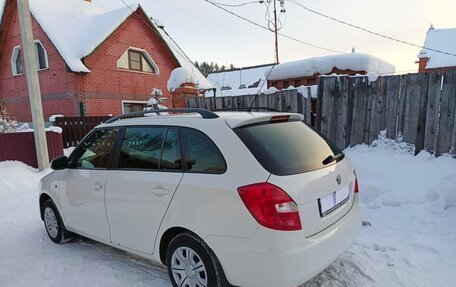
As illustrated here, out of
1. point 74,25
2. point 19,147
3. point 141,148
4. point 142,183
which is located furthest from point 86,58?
point 142,183

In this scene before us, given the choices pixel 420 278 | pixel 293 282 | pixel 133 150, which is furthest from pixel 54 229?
pixel 420 278

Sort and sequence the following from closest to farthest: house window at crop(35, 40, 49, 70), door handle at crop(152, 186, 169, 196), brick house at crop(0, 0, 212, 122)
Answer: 1. door handle at crop(152, 186, 169, 196)
2. brick house at crop(0, 0, 212, 122)
3. house window at crop(35, 40, 49, 70)

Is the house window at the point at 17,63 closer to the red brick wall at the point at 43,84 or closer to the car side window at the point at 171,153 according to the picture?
the red brick wall at the point at 43,84

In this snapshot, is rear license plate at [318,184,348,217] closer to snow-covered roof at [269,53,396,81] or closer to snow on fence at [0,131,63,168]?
snow-covered roof at [269,53,396,81]

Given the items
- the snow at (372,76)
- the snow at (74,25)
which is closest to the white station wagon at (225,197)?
the snow at (372,76)

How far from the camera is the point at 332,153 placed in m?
2.93

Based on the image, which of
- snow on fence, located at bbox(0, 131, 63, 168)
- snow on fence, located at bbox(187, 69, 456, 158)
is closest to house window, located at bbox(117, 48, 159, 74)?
snow on fence, located at bbox(0, 131, 63, 168)

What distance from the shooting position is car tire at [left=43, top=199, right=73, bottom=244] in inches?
156

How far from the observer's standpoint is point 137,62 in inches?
678

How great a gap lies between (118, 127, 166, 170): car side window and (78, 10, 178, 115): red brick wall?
1265 centimetres

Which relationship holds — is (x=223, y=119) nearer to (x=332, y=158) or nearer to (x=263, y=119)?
(x=263, y=119)

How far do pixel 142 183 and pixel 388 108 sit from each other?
4.39 m

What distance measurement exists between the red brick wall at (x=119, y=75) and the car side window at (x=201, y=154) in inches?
529

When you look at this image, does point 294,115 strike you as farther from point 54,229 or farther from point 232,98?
point 232,98
